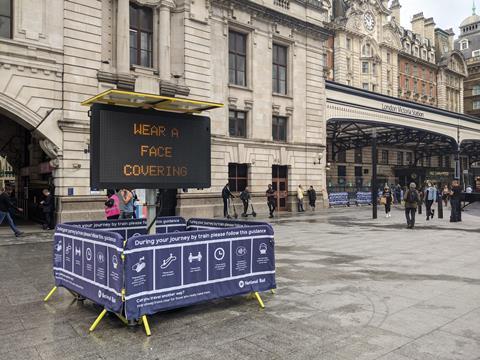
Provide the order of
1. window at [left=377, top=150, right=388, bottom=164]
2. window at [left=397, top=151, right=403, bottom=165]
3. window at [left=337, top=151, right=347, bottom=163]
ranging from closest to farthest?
window at [left=337, top=151, right=347, bottom=163]
window at [left=377, top=150, right=388, bottom=164]
window at [left=397, top=151, right=403, bottom=165]

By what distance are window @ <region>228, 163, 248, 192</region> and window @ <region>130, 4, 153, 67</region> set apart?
7565 millimetres

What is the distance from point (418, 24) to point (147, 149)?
77.9 meters

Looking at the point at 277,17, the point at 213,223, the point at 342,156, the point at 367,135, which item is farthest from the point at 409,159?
the point at 213,223

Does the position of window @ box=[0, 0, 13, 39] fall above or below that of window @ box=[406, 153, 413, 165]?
above

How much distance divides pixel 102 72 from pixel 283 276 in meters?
14.9

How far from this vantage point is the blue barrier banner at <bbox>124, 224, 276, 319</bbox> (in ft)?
17.3

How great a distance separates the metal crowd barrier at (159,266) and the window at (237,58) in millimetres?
20112

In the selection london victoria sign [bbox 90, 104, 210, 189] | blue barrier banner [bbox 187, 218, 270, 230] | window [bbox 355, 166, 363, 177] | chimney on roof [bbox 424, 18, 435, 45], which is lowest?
blue barrier banner [bbox 187, 218, 270, 230]

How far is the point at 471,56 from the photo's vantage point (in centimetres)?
8450

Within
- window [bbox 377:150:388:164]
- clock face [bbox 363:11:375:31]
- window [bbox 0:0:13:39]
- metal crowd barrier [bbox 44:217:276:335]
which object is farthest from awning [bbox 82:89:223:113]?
clock face [bbox 363:11:375:31]

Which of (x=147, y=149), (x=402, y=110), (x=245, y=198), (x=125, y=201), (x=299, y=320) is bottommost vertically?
(x=299, y=320)

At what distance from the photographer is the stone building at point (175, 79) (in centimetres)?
1758

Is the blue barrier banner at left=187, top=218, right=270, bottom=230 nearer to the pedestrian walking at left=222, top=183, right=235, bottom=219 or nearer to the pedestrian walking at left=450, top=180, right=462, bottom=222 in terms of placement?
the pedestrian walking at left=222, top=183, right=235, bottom=219

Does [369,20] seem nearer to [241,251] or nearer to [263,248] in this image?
[263,248]
